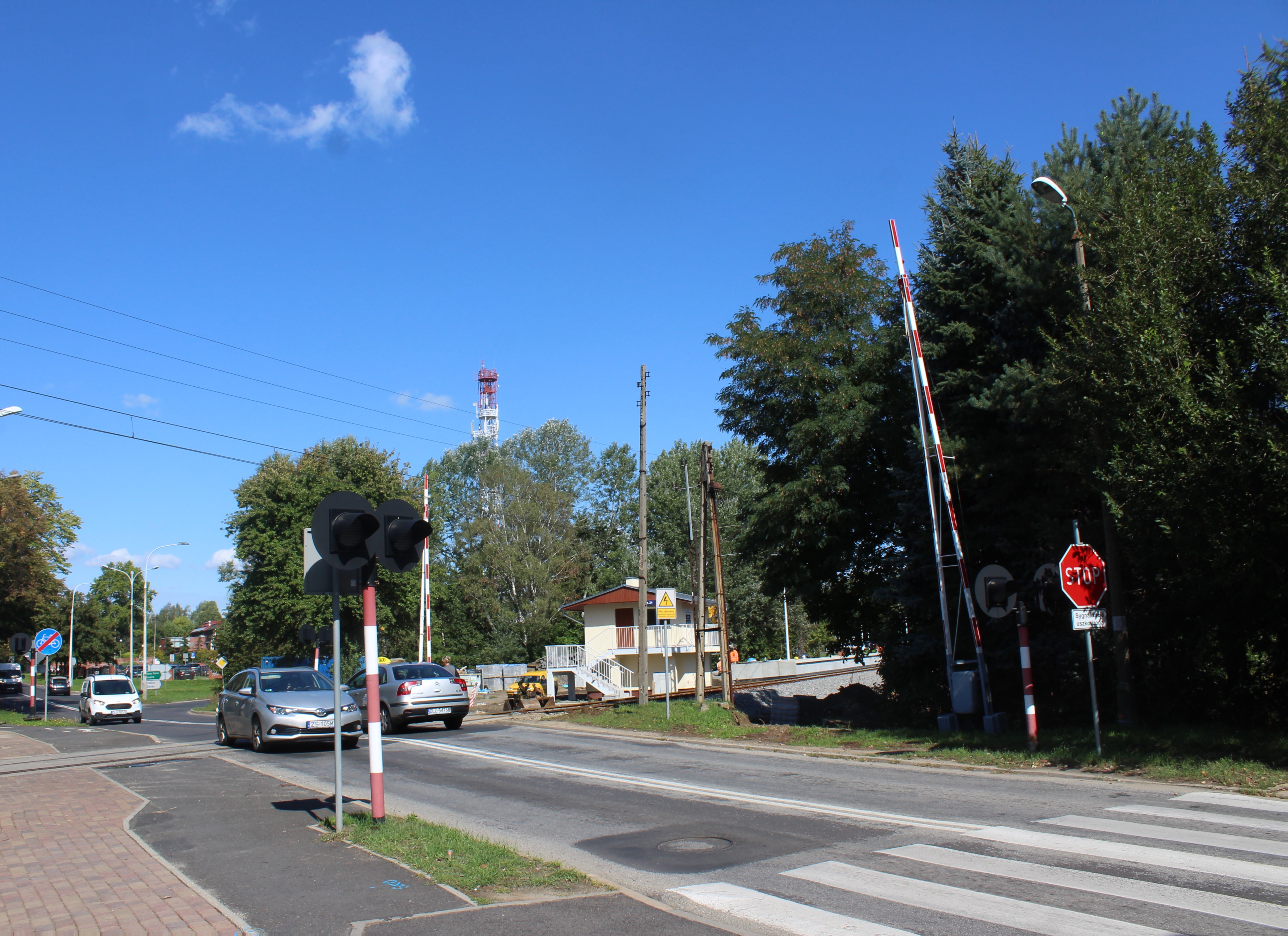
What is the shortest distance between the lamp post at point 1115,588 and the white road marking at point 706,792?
6.59 meters

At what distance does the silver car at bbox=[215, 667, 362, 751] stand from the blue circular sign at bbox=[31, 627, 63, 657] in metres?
13.9

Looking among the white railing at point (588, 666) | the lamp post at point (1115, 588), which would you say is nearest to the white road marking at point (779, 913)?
the lamp post at point (1115, 588)

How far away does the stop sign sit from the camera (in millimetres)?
12594

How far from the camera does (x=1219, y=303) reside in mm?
12898

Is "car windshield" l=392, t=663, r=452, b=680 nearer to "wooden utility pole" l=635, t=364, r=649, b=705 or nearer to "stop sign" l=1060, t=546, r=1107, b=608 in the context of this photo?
"wooden utility pole" l=635, t=364, r=649, b=705

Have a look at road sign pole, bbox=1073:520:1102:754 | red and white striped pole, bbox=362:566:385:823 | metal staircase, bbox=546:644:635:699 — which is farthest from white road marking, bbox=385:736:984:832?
metal staircase, bbox=546:644:635:699

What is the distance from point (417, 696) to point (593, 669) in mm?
20315

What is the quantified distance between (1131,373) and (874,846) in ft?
27.2

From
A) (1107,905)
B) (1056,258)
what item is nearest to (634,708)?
(1056,258)

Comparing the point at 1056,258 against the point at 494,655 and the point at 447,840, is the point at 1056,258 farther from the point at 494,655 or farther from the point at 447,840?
the point at 494,655

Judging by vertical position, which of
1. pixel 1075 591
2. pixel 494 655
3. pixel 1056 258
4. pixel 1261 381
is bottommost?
pixel 494 655

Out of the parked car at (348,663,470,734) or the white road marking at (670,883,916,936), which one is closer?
the white road marking at (670,883,916,936)

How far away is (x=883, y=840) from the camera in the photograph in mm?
7812

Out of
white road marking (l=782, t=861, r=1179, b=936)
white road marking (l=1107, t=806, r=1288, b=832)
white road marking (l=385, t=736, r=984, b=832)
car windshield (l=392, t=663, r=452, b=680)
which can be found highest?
car windshield (l=392, t=663, r=452, b=680)
